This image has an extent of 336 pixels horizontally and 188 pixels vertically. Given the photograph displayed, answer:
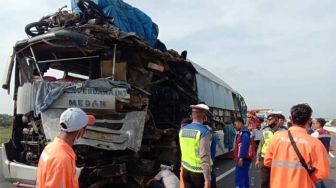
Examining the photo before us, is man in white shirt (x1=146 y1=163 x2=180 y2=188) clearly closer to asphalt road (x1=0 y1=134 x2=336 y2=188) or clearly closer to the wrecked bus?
the wrecked bus

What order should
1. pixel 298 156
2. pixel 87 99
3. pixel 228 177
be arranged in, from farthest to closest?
1. pixel 228 177
2. pixel 87 99
3. pixel 298 156

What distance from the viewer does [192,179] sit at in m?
5.58

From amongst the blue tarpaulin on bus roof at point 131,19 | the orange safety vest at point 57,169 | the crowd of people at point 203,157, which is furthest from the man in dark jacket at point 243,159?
the orange safety vest at point 57,169

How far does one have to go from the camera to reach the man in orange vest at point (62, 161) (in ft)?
9.11

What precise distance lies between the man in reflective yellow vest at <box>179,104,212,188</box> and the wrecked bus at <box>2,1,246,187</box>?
128cm

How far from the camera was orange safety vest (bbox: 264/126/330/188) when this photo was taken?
12.1ft

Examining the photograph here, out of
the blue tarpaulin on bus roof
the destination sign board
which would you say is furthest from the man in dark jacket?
the destination sign board

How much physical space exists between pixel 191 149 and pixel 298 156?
1.97 meters

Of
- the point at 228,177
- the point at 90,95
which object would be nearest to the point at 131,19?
the point at 90,95

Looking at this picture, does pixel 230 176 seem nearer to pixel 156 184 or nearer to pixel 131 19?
pixel 131 19

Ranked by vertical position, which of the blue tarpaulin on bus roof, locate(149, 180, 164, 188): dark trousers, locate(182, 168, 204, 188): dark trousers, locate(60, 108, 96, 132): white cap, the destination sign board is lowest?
locate(149, 180, 164, 188): dark trousers

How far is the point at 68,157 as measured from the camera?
9.38 feet

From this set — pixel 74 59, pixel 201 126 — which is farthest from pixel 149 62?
pixel 201 126

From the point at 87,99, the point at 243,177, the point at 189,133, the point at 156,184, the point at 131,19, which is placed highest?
the point at 131,19
